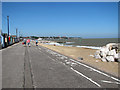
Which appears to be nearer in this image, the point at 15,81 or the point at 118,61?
the point at 15,81

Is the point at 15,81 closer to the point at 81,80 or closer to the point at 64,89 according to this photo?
the point at 64,89

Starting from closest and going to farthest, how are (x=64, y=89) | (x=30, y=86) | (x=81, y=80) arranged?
(x=64, y=89), (x=30, y=86), (x=81, y=80)

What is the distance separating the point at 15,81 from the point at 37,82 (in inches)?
40.2

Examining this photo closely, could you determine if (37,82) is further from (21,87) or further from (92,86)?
(92,86)

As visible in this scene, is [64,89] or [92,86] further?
[92,86]

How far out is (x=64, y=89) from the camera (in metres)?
4.77

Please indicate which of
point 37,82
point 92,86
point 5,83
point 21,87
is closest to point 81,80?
point 92,86

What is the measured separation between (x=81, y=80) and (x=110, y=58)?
5658 mm

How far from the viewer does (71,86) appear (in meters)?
5.07

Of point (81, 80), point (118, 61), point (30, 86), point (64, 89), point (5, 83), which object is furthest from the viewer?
point (118, 61)

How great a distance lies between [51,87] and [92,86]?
167 centimetres

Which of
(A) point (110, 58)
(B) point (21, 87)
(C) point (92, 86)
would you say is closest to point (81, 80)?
(C) point (92, 86)

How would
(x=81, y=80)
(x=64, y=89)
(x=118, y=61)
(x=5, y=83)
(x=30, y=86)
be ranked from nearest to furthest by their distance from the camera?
(x=64, y=89)
(x=30, y=86)
(x=5, y=83)
(x=81, y=80)
(x=118, y=61)

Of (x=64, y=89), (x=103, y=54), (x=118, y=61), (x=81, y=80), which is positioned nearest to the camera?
(x=64, y=89)
